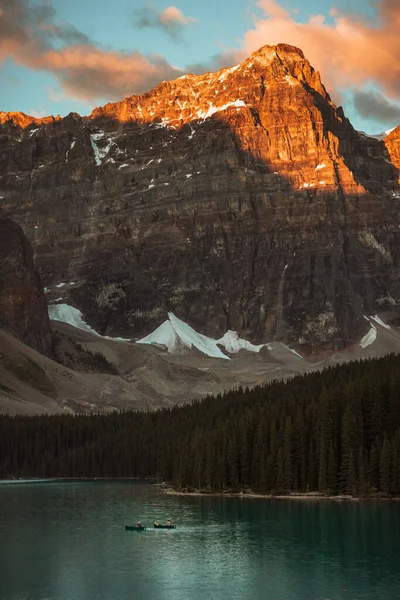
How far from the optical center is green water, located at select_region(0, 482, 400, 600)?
226 feet

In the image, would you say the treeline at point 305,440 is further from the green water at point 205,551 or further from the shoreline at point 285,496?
the green water at point 205,551

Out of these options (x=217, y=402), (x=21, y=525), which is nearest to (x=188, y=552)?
(x=21, y=525)

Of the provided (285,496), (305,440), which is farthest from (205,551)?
(305,440)

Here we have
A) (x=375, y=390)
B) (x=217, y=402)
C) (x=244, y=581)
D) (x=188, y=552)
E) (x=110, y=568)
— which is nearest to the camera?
(x=244, y=581)

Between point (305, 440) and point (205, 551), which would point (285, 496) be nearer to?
point (305, 440)

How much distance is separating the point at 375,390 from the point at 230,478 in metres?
21.1

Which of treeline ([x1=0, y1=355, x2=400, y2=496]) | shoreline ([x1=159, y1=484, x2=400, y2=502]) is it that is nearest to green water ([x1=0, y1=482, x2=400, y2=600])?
shoreline ([x1=159, y1=484, x2=400, y2=502])

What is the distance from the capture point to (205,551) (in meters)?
83.9

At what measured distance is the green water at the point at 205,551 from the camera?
68.9m

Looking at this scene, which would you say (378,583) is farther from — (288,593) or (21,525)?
(21,525)

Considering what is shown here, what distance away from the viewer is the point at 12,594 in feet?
222

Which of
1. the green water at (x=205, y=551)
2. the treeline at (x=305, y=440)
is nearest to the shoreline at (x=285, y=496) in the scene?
the treeline at (x=305, y=440)

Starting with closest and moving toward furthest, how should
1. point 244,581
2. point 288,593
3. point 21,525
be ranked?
point 288,593 → point 244,581 → point 21,525

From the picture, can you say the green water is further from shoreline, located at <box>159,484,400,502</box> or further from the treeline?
the treeline
